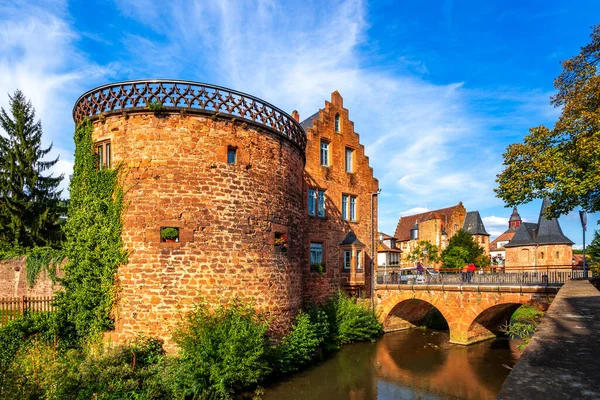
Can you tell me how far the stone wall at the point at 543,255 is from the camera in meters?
38.0

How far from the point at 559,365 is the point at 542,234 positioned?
44381mm

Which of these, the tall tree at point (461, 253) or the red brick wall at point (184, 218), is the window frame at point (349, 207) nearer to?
the red brick wall at point (184, 218)

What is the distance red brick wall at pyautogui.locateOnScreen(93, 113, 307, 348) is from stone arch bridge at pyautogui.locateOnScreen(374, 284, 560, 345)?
10.6m

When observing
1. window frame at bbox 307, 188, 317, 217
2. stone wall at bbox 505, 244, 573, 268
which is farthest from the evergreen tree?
window frame at bbox 307, 188, 317, 217

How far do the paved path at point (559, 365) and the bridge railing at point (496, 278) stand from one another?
571 inches

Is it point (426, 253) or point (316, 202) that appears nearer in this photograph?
point (316, 202)

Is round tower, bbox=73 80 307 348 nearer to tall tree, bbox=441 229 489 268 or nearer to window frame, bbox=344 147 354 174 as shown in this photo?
window frame, bbox=344 147 354 174

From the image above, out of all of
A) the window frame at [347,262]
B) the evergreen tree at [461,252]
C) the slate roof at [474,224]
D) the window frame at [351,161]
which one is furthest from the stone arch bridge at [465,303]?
the slate roof at [474,224]

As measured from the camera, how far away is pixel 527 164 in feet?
37.4

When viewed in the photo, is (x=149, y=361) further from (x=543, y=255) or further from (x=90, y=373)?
(x=543, y=255)

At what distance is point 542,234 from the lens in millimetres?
39781

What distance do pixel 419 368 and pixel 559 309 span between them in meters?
11.9

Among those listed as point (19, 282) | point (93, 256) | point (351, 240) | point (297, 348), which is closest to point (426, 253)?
point (351, 240)

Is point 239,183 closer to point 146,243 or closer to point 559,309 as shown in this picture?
point 146,243
